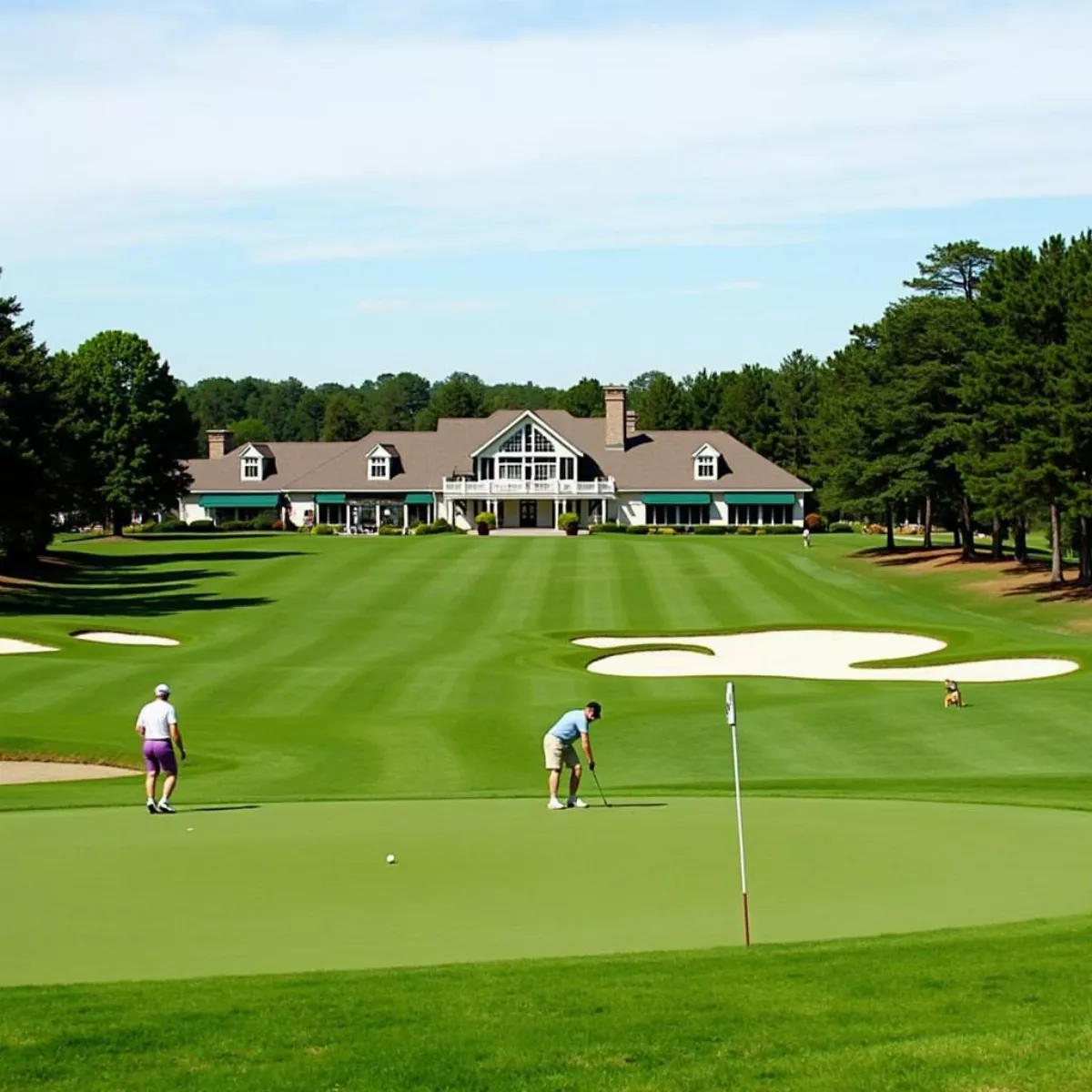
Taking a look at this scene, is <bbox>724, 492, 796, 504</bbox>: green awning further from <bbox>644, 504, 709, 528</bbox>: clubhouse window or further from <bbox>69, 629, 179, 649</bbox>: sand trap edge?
<bbox>69, 629, 179, 649</bbox>: sand trap edge

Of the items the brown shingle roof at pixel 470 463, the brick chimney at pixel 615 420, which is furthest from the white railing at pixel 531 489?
the brick chimney at pixel 615 420

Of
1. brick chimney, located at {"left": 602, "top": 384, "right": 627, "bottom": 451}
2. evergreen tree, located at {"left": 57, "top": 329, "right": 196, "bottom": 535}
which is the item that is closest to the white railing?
brick chimney, located at {"left": 602, "top": 384, "right": 627, "bottom": 451}

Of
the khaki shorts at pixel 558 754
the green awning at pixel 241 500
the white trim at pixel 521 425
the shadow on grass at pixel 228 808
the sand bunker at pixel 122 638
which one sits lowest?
the sand bunker at pixel 122 638

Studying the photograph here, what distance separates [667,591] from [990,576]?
16.2m

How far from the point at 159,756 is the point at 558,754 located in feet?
17.2

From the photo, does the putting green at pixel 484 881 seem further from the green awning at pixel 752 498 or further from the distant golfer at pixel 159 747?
the green awning at pixel 752 498

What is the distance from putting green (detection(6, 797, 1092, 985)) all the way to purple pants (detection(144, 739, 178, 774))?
87 cm

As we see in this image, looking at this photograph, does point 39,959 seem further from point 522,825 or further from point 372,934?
point 522,825

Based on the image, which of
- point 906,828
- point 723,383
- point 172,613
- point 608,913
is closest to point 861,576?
point 172,613

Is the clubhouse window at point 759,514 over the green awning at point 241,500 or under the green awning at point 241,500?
under

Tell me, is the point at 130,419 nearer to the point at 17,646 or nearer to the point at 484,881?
the point at 17,646

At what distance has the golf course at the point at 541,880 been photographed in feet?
34.2

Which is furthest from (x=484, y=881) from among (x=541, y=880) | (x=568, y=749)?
(x=568, y=749)

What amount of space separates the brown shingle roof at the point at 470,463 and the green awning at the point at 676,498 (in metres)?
0.58
